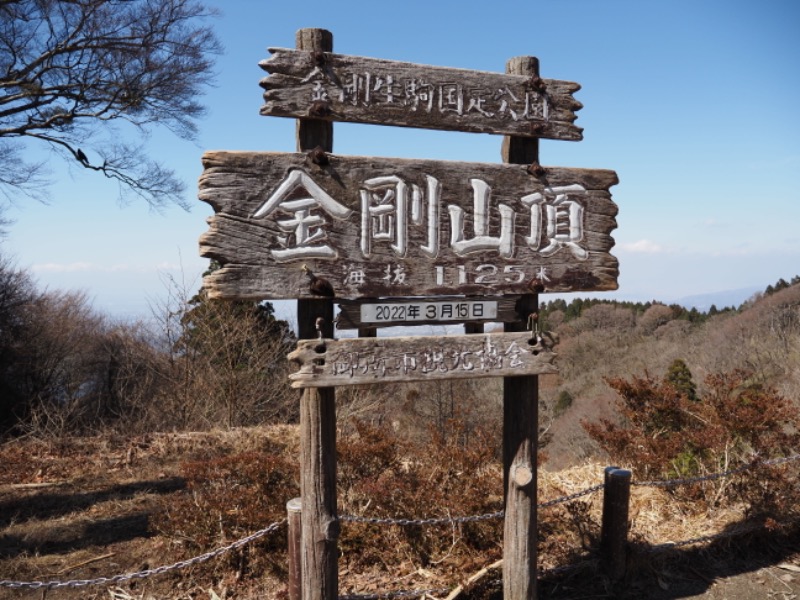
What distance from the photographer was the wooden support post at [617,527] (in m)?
4.08

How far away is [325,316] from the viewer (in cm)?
305

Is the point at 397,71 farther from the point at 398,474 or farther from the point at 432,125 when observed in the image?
the point at 398,474

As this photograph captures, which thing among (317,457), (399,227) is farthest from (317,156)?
(317,457)

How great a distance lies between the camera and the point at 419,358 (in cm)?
316

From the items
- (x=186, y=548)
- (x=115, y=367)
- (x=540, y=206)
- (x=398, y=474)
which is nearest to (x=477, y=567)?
(x=398, y=474)

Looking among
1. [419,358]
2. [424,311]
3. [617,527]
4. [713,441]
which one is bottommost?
[617,527]

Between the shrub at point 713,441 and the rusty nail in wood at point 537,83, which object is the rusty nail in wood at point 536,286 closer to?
the rusty nail in wood at point 537,83

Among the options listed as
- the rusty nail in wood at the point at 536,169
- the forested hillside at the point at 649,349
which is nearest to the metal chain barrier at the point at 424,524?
the rusty nail in wood at the point at 536,169

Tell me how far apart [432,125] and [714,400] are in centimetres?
412

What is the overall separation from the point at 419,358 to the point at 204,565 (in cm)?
233

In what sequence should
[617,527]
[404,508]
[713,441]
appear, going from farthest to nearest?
[713,441]
[404,508]
[617,527]

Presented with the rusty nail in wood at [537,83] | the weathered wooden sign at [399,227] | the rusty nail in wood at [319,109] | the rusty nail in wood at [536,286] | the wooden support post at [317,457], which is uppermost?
the rusty nail in wood at [537,83]

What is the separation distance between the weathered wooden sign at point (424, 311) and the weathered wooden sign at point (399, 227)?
0.05m

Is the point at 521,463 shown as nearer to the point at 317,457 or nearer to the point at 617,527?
the point at 617,527
